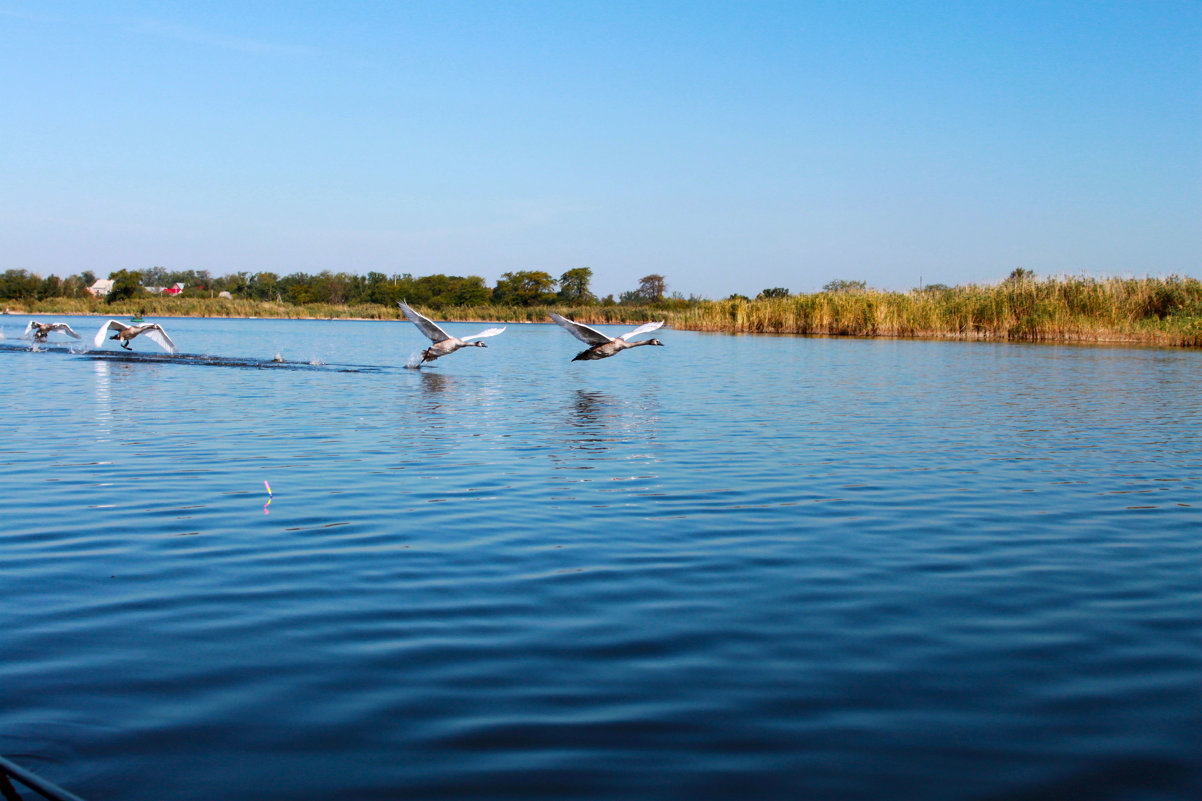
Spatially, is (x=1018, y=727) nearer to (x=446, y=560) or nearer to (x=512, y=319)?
(x=446, y=560)

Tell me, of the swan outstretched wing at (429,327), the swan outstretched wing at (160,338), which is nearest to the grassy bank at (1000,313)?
the swan outstretched wing at (429,327)

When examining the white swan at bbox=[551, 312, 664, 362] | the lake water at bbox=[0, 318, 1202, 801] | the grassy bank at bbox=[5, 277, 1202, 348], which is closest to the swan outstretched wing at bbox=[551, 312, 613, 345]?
the white swan at bbox=[551, 312, 664, 362]

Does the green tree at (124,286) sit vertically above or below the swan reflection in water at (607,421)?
above

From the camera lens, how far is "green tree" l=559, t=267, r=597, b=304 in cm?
13300

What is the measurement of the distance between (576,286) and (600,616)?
428 feet

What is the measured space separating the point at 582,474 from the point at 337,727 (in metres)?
6.31

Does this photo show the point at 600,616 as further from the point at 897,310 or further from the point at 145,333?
the point at 897,310

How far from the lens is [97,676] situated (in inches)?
167

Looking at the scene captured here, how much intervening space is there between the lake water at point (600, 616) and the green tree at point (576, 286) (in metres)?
121

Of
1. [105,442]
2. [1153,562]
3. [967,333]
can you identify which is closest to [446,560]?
[1153,562]

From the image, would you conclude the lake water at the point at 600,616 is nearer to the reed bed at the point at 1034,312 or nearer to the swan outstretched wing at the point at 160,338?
the swan outstretched wing at the point at 160,338

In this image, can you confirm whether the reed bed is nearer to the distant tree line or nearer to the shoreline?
the shoreline

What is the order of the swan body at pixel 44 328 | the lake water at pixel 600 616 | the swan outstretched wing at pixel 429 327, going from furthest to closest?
the swan body at pixel 44 328 < the swan outstretched wing at pixel 429 327 < the lake water at pixel 600 616

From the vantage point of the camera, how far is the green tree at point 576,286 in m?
133
